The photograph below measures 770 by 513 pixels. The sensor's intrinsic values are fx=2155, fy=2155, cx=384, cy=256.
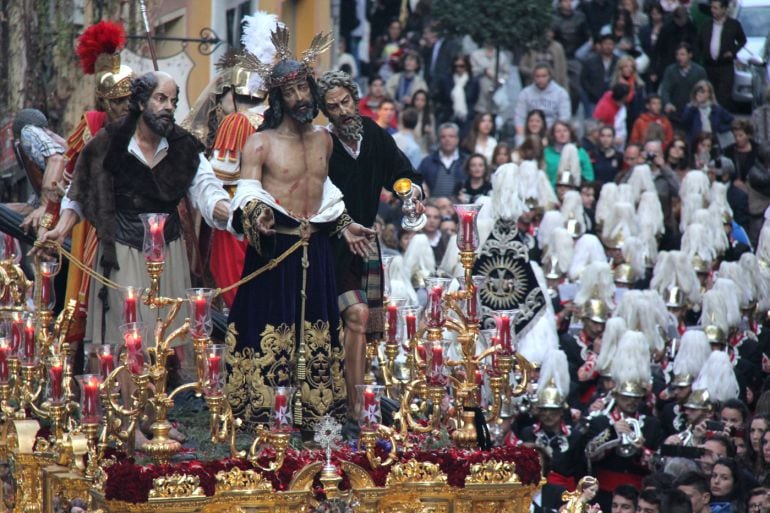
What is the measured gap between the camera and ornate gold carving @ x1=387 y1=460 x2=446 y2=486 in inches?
422

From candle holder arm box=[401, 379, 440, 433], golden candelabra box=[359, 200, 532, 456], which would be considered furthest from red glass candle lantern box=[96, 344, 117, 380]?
candle holder arm box=[401, 379, 440, 433]

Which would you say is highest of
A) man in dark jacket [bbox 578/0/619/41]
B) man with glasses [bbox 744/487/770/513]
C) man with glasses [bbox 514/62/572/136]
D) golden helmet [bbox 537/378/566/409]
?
man in dark jacket [bbox 578/0/619/41]

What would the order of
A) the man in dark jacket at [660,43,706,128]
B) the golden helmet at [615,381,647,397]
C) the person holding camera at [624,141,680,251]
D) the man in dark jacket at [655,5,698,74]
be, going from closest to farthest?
1. the golden helmet at [615,381,647,397]
2. the person holding camera at [624,141,680,251]
3. the man in dark jacket at [660,43,706,128]
4. the man in dark jacket at [655,5,698,74]

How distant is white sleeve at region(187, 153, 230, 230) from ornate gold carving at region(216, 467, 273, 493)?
6.29 ft

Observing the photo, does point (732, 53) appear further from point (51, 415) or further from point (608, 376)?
point (51, 415)

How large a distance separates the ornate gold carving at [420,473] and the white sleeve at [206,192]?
6.23 ft

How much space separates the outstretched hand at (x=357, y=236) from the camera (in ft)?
38.4

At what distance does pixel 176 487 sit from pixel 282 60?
2654 mm

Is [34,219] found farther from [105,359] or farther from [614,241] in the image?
[614,241]

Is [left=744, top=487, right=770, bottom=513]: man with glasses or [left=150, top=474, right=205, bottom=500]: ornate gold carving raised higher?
[left=150, top=474, right=205, bottom=500]: ornate gold carving

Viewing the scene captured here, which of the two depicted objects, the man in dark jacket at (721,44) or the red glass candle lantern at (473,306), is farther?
the man in dark jacket at (721,44)

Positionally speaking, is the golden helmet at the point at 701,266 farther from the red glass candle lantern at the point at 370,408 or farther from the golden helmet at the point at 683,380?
the red glass candle lantern at the point at 370,408

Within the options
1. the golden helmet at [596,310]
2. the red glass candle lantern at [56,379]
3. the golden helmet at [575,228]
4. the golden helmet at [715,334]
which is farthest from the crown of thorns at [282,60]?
the golden helmet at [575,228]

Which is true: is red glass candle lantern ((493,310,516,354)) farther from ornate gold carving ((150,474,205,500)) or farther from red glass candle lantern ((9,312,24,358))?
red glass candle lantern ((9,312,24,358))
